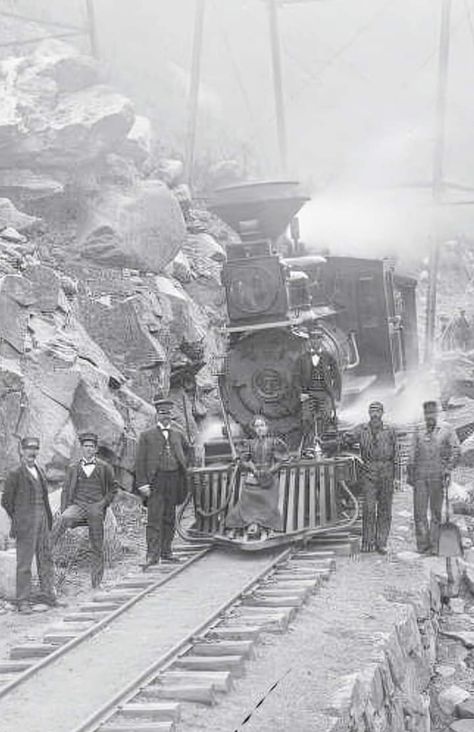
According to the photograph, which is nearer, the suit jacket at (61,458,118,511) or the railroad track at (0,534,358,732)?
the railroad track at (0,534,358,732)

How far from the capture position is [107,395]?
1279cm

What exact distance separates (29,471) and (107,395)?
4003 mm

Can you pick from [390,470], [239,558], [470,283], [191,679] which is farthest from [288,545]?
[470,283]

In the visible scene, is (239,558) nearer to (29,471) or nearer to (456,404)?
(29,471)

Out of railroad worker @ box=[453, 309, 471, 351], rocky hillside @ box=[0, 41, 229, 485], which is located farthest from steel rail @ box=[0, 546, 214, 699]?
railroad worker @ box=[453, 309, 471, 351]

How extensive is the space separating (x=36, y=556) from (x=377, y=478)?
11.8 feet

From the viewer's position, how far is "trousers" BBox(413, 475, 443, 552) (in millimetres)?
10500

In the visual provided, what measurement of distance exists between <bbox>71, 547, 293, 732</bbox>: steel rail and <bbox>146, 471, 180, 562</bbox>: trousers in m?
1.78

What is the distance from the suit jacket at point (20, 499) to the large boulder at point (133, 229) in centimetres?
816

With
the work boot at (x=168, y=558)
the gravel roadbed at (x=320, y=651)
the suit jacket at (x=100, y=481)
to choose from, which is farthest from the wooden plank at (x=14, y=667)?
the work boot at (x=168, y=558)

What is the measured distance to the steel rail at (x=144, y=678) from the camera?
18.2 feet

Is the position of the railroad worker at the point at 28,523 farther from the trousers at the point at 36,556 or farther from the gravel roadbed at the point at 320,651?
the gravel roadbed at the point at 320,651

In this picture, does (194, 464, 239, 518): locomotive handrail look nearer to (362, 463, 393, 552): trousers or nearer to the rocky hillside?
(362, 463, 393, 552): trousers

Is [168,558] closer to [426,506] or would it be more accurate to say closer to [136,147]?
[426,506]
